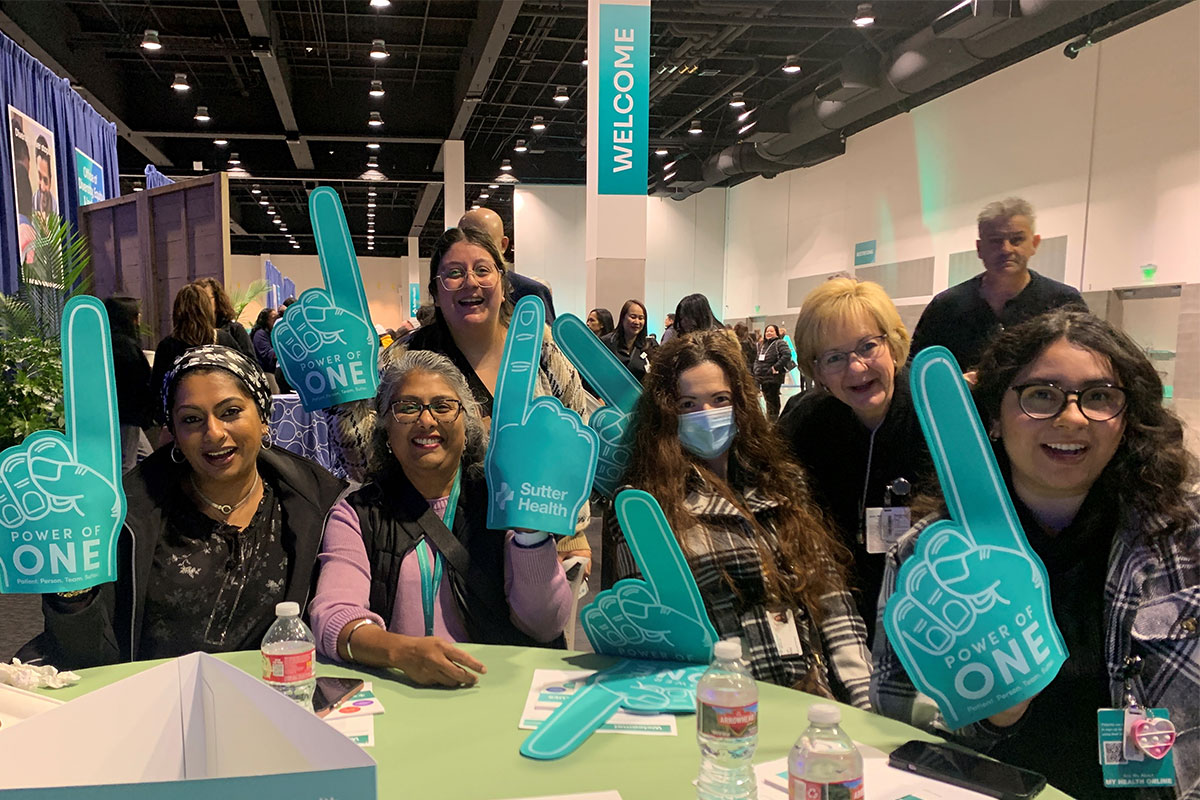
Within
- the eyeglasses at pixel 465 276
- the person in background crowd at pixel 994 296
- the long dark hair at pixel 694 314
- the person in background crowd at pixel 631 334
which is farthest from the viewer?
the person in background crowd at pixel 631 334

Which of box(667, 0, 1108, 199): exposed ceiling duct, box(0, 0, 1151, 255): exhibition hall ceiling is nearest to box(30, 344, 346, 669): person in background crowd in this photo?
box(0, 0, 1151, 255): exhibition hall ceiling

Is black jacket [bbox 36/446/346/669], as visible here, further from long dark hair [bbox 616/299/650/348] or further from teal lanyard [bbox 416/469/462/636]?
long dark hair [bbox 616/299/650/348]

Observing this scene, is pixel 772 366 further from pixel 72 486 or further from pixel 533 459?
pixel 72 486

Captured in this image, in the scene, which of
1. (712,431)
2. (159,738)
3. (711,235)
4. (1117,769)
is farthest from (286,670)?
(711,235)

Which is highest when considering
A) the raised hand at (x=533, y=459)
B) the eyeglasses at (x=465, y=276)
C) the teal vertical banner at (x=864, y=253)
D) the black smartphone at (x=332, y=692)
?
the teal vertical banner at (x=864, y=253)

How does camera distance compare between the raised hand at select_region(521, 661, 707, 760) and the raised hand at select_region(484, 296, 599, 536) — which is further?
the raised hand at select_region(484, 296, 599, 536)

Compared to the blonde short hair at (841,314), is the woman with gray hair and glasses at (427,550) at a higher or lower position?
lower

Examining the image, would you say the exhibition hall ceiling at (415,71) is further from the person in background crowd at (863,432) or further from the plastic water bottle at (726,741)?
the plastic water bottle at (726,741)

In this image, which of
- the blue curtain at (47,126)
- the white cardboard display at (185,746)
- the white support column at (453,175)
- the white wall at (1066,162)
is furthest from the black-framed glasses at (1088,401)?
the white support column at (453,175)

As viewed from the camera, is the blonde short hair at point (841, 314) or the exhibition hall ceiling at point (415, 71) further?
the exhibition hall ceiling at point (415, 71)

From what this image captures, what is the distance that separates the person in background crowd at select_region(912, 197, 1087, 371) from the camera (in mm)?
2701

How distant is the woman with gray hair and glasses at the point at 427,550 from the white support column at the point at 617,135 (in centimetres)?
312

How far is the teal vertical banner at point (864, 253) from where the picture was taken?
10609mm

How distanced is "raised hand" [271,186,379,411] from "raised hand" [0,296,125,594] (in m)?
0.54
